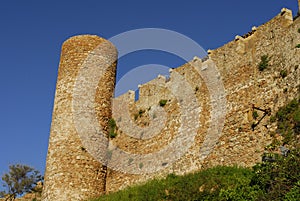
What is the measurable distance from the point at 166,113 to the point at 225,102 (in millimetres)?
3054

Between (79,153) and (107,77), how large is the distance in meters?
3.44

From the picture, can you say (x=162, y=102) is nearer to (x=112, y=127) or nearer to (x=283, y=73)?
(x=112, y=127)

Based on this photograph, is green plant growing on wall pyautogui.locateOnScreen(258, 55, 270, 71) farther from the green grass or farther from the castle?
the green grass

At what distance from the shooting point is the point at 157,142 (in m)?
17.9

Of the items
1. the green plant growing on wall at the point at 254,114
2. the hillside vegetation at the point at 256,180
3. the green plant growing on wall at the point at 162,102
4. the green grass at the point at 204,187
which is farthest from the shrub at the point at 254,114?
the green plant growing on wall at the point at 162,102

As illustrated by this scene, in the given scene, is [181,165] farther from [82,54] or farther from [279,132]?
[82,54]

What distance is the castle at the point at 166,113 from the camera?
47.1 feet

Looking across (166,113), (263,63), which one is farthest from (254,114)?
(166,113)

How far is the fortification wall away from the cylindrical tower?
942 mm

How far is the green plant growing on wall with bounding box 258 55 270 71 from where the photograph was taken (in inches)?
578

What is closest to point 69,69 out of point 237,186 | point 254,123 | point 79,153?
point 79,153

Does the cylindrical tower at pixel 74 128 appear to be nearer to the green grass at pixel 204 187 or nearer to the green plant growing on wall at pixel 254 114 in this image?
the green grass at pixel 204 187

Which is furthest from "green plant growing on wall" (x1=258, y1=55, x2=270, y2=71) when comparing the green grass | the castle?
the green grass

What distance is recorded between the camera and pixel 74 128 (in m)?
17.8
